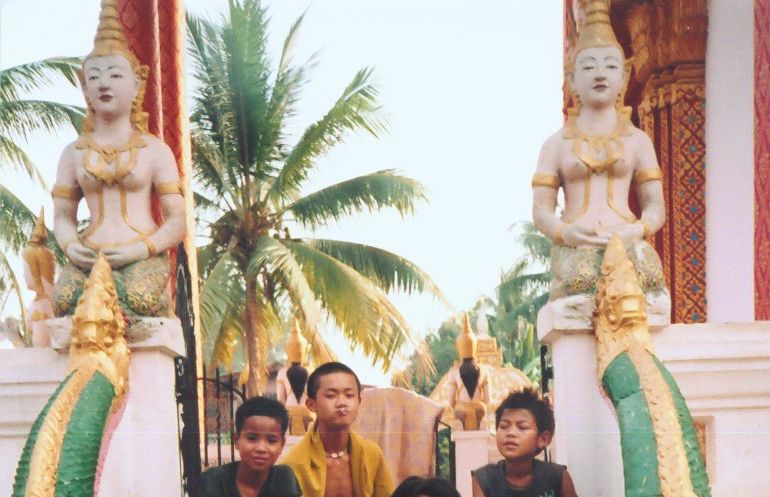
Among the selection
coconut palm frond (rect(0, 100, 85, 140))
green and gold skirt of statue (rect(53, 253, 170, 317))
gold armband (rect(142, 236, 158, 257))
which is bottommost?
green and gold skirt of statue (rect(53, 253, 170, 317))

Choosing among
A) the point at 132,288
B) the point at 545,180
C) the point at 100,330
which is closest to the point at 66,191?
the point at 132,288

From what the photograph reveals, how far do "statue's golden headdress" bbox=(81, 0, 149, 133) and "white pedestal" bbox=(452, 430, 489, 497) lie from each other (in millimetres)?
4701

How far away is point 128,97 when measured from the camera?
716cm

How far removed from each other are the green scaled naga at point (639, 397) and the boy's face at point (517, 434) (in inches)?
14.9

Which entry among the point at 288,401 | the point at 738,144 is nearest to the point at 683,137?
the point at 738,144

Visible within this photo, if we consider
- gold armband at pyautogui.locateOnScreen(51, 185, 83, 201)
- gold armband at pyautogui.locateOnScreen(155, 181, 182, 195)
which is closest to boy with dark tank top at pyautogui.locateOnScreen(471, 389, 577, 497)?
gold armband at pyautogui.locateOnScreen(155, 181, 182, 195)

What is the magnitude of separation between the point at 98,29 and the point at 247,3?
10.4 metres

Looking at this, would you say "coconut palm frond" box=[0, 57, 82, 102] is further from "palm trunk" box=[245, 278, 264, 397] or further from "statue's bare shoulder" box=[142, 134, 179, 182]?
"statue's bare shoulder" box=[142, 134, 179, 182]

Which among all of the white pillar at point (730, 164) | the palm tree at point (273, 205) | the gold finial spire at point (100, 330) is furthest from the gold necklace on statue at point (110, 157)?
the palm tree at point (273, 205)

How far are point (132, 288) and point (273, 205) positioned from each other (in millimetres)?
12042

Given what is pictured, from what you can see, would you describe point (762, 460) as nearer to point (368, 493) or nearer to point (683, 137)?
point (368, 493)

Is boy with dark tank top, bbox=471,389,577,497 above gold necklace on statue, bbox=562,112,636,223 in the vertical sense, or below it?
below

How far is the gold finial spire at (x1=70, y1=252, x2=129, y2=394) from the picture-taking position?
21.1 ft

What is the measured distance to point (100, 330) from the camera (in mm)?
6461
